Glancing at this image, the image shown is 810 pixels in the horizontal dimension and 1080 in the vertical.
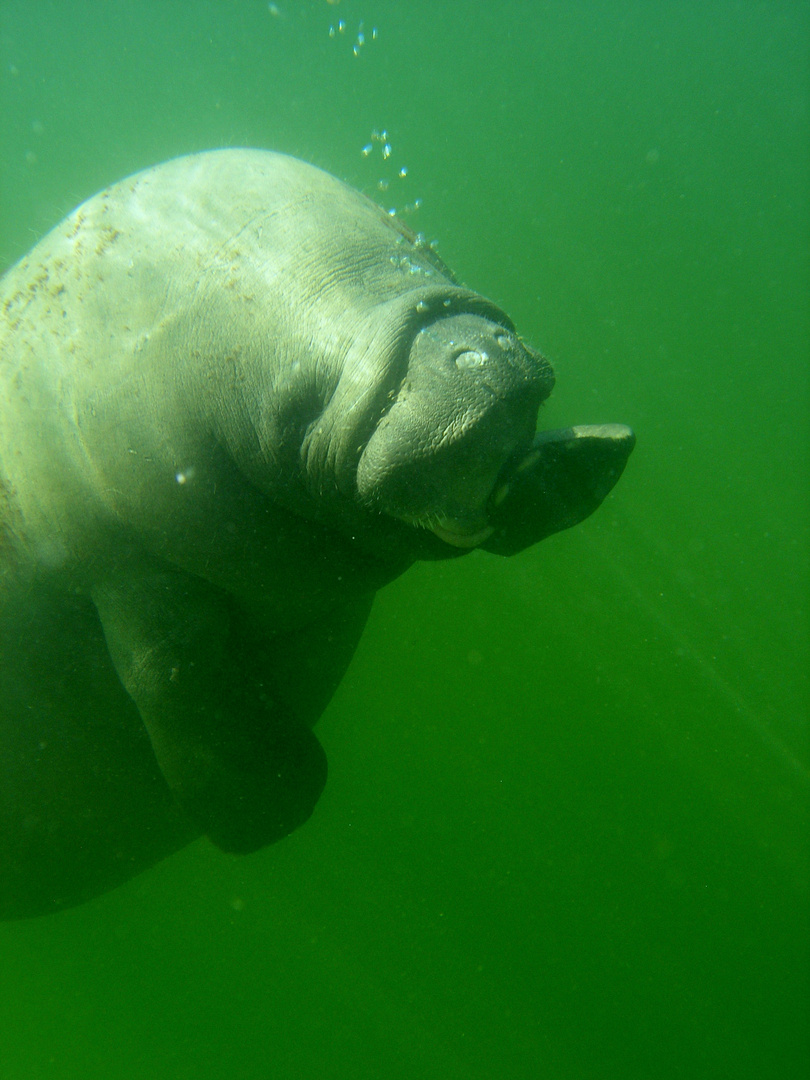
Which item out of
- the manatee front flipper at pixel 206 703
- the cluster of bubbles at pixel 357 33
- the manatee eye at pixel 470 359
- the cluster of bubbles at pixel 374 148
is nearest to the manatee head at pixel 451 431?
the manatee eye at pixel 470 359

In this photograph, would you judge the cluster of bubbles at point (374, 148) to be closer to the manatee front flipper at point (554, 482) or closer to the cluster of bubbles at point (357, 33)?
the cluster of bubbles at point (357, 33)

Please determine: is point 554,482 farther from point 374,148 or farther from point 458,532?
point 374,148

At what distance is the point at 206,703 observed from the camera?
84.4 inches

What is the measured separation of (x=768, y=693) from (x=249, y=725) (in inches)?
535

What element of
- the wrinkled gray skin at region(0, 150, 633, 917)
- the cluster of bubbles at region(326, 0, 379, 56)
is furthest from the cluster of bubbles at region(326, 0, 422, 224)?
the wrinkled gray skin at region(0, 150, 633, 917)

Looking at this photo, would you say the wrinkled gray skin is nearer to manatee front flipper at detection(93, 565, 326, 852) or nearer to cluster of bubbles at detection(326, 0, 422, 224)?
manatee front flipper at detection(93, 565, 326, 852)

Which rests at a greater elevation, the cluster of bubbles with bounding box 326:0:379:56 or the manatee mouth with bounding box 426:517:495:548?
the cluster of bubbles with bounding box 326:0:379:56

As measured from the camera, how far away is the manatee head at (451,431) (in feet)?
5.07

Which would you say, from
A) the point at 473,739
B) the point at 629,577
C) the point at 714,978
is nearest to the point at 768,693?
the point at 629,577

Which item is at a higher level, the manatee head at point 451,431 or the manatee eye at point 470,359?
the manatee eye at point 470,359

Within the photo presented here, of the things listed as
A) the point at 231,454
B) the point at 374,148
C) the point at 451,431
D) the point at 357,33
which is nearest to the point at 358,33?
the point at 357,33

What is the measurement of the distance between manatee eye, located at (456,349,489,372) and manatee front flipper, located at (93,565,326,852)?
1125mm

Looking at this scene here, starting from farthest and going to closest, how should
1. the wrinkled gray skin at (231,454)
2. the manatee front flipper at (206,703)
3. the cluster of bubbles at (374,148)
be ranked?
the cluster of bubbles at (374,148) → the manatee front flipper at (206,703) → the wrinkled gray skin at (231,454)

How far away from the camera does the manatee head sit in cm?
155
